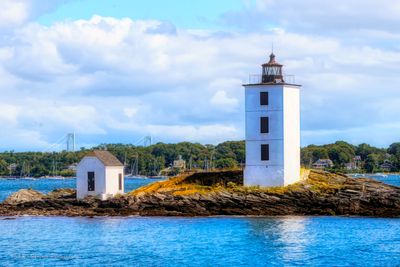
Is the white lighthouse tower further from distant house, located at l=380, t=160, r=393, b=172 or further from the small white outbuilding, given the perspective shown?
distant house, located at l=380, t=160, r=393, b=172

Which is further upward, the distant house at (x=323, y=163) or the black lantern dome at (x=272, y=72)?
the black lantern dome at (x=272, y=72)

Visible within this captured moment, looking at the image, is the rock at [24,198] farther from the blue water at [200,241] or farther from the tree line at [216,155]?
the tree line at [216,155]

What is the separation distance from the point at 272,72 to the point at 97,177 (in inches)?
520

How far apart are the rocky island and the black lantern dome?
6512 mm

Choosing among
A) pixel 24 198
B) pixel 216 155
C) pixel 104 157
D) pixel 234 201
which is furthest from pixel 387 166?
pixel 234 201

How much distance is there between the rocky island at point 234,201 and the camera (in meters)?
50.4

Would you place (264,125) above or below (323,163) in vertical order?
above

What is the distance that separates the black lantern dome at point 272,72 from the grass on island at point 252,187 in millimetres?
6448

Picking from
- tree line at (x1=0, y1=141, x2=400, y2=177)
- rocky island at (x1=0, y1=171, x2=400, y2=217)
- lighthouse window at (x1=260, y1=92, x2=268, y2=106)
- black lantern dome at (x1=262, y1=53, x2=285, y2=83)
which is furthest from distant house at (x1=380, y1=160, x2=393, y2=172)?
lighthouse window at (x1=260, y1=92, x2=268, y2=106)

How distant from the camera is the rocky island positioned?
5044 cm

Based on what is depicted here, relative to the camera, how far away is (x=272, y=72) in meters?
54.6

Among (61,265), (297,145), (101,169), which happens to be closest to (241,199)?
(297,145)

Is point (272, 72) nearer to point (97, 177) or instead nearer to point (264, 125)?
point (264, 125)

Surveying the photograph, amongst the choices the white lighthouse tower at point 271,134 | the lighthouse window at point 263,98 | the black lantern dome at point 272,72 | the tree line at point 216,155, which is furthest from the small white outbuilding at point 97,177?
the tree line at point 216,155
